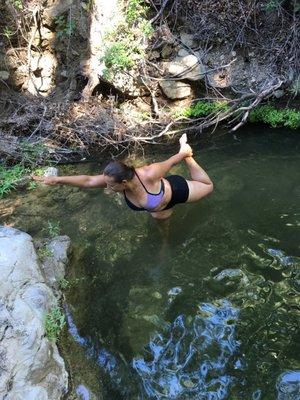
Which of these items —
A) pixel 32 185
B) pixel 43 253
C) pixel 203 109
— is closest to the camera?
pixel 43 253

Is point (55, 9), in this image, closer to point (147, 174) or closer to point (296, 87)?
point (296, 87)

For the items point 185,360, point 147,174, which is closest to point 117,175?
point 147,174

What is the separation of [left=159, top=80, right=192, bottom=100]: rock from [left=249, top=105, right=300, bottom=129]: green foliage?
1.38 meters

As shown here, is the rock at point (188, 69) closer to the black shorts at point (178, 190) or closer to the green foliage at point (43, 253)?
the black shorts at point (178, 190)

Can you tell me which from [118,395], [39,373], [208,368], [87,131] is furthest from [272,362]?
[87,131]

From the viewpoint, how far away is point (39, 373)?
3.83 metres

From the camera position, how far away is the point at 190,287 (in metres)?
5.01

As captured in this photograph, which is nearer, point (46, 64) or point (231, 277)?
point (231, 277)

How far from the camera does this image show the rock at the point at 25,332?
12.2ft

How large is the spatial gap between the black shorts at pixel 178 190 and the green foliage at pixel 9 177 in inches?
119

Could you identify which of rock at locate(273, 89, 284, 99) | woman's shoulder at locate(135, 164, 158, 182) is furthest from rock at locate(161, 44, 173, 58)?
woman's shoulder at locate(135, 164, 158, 182)

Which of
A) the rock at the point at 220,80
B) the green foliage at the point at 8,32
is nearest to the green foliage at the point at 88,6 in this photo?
the green foliage at the point at 8,32

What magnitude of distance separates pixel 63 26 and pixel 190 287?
259 inches

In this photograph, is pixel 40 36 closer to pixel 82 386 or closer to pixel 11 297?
pixel 11 297
